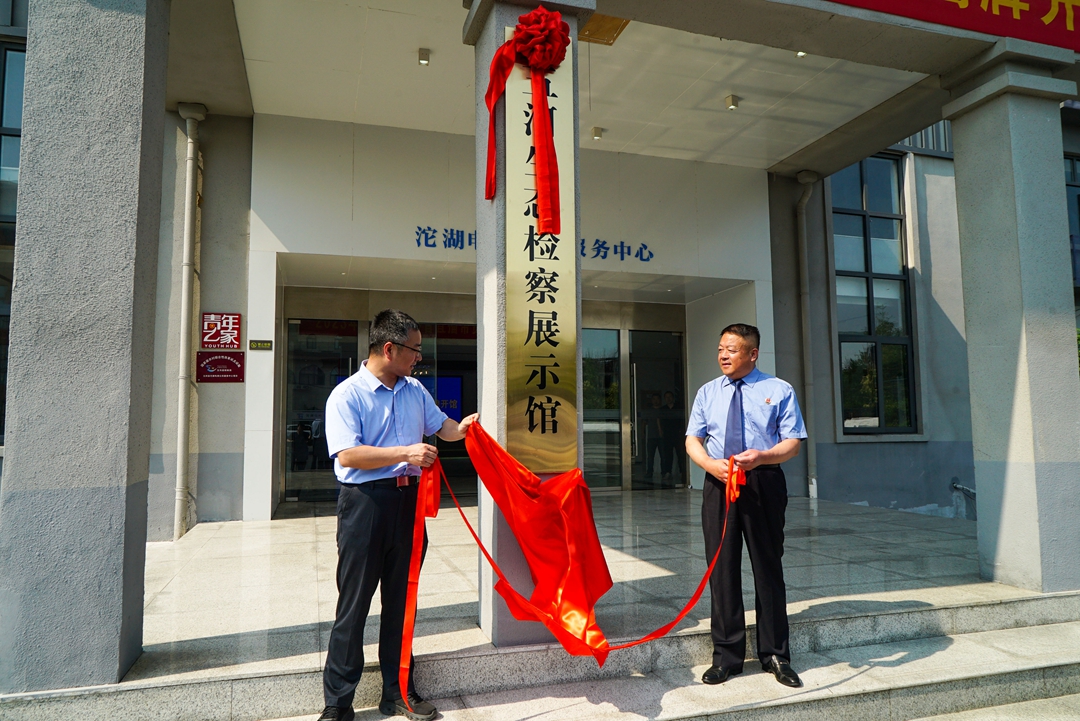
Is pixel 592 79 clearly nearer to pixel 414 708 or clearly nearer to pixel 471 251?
pixel 471 251

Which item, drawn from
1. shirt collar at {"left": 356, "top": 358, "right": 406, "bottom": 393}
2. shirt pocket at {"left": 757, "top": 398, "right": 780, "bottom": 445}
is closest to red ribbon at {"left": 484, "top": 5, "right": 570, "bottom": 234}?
shirt collar at {"left": 356, "top": 358, "right": 406, "bottom": 393}

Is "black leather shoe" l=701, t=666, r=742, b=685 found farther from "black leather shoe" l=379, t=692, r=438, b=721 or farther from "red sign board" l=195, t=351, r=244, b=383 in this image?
"red sign board" l=195, t=351, r=244, b=383

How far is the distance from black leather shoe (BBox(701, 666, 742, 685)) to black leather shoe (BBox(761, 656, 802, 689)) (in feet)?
0.55

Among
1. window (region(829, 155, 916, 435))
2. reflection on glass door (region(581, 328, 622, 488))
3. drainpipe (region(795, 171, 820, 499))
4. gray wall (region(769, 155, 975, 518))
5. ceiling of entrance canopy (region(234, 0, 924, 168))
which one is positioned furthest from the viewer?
reflection on glass door (region(581, 328, 622, 488))

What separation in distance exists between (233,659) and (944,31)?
6.11 meters

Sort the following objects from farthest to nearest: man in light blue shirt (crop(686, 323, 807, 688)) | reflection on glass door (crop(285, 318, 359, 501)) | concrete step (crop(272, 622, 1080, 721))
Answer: reflection on glass door (crop(285, 318, 359, 501))
man in light blue shirt (crop(686, 323, 807, 688))
concrete step (crop(272, 622, 1080, 721))

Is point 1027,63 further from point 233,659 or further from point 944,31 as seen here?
point 233,659

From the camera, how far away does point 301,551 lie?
6363 mm

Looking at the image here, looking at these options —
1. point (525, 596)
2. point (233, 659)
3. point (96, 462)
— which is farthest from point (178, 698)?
point (525, 596)

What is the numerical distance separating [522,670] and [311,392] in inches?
271

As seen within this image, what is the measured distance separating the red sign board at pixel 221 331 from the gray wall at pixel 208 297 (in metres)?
0.09

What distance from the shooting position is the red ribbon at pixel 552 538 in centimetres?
361

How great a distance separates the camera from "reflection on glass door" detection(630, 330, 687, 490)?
37.5 ft

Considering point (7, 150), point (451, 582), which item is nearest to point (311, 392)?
point (7, 150)
